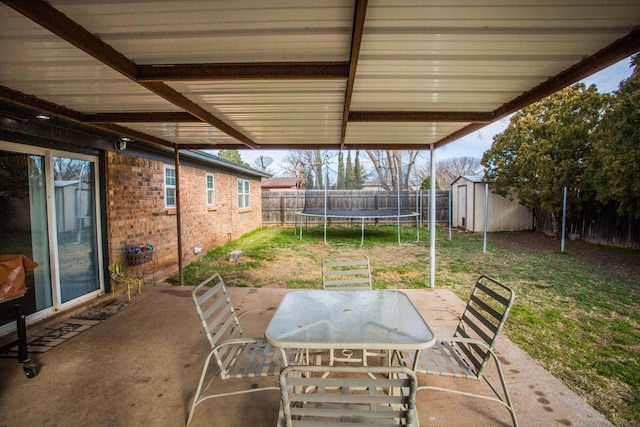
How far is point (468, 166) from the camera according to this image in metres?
38.2

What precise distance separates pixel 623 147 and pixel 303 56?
9.01 metres

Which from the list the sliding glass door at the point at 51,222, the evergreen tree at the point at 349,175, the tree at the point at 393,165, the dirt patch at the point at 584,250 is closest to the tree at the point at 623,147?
the dirt patch at the point at 584,250

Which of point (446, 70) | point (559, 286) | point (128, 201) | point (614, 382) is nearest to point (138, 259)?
point (128, 201)

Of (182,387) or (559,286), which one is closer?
(182,387)

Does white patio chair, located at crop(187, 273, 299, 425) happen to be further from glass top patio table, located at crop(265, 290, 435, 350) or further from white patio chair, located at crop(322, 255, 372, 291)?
white patio chair, located at crop(322, 255, 372, 291)

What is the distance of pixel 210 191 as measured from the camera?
9.45 metres

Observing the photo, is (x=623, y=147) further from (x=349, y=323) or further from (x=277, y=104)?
(x=349, y=323)

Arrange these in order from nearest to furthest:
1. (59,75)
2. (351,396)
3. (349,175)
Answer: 1. (351,396)
2. (59,75)
3. (349,175)

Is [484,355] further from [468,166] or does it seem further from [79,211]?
[468,166]

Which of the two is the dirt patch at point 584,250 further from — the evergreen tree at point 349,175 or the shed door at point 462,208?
the evergreen tree at point 349,175

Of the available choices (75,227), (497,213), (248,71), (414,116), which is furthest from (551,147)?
(75,227)

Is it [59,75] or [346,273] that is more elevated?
[59,75]

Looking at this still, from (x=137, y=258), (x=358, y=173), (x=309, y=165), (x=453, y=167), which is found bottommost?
(x=137, y=258)

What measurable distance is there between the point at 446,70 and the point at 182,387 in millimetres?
3481
